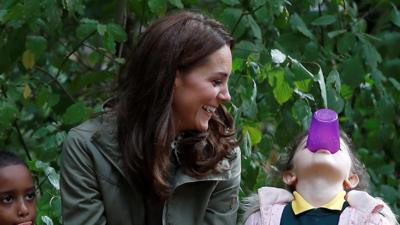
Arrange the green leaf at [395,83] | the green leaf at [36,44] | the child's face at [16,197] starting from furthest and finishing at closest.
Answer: the green leaf at [395,83], the green leaf at [36,44], the child's face at [16,197]

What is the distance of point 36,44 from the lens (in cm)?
461

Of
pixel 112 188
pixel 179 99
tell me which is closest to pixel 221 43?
pixel 179 99

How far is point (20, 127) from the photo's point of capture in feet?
Result: 17.9

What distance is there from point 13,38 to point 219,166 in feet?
5.19

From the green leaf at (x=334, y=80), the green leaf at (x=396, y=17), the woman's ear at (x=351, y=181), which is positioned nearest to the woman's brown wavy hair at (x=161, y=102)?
the woman's ear at (x=351, y=181)

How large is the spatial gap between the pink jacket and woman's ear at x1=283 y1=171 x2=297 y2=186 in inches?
1.3

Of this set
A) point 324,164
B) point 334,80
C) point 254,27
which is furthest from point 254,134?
point 324,164

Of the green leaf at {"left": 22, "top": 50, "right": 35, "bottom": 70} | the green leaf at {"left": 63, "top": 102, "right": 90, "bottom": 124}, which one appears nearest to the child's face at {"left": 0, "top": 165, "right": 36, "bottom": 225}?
the green leaf at {"left": 63, "top": 102, "right": 90, "bottom": 124}

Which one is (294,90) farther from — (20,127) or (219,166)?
(20,127)

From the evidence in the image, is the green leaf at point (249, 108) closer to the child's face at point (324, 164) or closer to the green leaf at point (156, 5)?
the green leaf at point (156, 5)

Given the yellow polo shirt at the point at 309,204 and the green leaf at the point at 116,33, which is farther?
the green leaf at the point at 116,33

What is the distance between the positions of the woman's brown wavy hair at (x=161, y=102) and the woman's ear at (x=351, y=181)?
0.48 m

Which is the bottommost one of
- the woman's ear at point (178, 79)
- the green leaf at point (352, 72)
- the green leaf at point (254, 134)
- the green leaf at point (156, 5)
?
the green leaf at point (352, 72)

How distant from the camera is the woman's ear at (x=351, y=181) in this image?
3.37 metres
